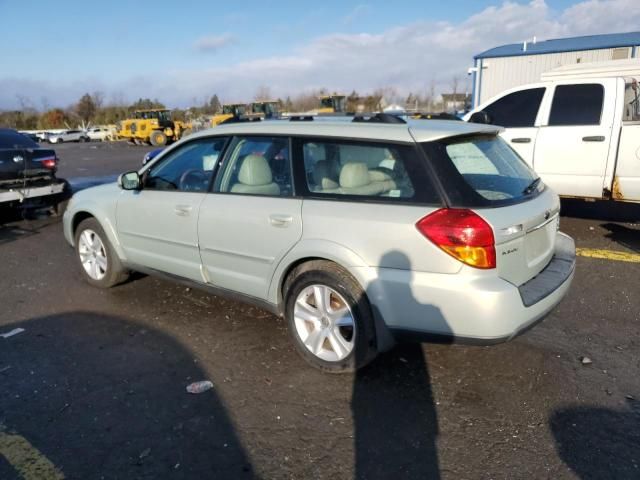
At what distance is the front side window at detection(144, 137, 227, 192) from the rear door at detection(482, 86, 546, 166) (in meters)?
4.49

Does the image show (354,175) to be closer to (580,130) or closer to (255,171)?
(255,171)

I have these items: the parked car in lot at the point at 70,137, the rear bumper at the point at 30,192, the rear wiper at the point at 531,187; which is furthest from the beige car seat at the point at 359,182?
the parked car in lot at the point at 70,137

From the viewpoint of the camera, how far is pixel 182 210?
13.4 ft

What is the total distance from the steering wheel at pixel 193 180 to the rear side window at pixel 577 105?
196 inches

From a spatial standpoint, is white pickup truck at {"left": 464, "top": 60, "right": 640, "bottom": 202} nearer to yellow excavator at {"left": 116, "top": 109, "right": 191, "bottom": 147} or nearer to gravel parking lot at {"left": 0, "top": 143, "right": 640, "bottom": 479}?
gravel parking lot at {"left": 0, "top": 143, "right": 640, "bottom": 479}

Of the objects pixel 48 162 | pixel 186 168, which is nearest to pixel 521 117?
pixel 186 168

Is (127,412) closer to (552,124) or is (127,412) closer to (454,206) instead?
(454,206)

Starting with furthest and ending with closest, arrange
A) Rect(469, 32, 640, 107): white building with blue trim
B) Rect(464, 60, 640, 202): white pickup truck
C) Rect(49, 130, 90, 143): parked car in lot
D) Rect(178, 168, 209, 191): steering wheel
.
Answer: Rect(49, 130, 90, 143): parked car in lot
Rect(469, 32, 640, 107): white building with blue trim
Rect(464, 60, 640, 202): white pickup truck
Rect(178, 168, 209, 191): steering wheel

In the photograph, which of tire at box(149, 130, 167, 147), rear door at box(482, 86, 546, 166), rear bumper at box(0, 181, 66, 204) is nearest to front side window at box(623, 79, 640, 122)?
rear door at box(482, 86, 546, 166)

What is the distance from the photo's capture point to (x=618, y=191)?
6254mm

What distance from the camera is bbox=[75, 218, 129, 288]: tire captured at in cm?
490

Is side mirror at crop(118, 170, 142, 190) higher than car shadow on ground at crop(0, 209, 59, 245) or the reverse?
higher

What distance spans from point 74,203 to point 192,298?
1.63 m

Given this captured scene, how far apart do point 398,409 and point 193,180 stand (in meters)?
2.54
